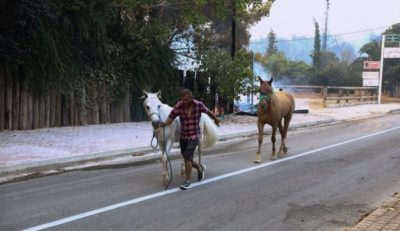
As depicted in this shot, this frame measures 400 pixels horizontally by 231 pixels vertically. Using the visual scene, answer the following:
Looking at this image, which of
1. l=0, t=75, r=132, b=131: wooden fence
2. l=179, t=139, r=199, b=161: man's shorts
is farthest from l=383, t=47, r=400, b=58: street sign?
l=179, t=139, r=199, b=161: man's shorts

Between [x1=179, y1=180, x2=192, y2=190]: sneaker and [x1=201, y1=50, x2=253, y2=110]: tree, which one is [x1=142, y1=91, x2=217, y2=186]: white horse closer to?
[x1=179, y1=180, x2=192, y2=190]: sneaker

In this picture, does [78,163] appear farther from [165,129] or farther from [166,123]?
[166,123]

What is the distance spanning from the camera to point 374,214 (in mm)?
7316

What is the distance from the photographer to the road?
7223mm

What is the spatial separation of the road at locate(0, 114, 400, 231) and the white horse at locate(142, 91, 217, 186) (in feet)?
1.86

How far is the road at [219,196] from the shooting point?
7223mm

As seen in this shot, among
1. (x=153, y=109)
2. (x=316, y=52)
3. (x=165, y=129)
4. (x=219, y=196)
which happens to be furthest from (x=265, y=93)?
(x=316, y=52)

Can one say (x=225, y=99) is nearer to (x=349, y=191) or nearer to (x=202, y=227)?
Answer: (x=349, y=191)

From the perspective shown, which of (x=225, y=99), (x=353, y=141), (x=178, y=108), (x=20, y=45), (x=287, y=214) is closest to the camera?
(x=287, y=214)

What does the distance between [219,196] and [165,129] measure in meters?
1.65

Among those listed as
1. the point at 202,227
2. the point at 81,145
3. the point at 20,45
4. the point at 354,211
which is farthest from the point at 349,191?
the point at 20,45

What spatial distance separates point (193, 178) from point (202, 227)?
330 cm

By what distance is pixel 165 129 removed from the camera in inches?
383

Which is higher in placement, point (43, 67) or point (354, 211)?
point (43, 67)
